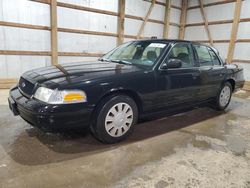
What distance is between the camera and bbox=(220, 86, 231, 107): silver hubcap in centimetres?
393

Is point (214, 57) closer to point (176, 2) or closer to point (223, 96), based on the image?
point (223, 96)

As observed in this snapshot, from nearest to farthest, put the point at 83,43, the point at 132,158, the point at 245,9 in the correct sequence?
the point at 132,158
the point at 83,43
the point at 245,9

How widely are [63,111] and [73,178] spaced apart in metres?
0.63

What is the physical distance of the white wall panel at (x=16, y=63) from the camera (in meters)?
5.35

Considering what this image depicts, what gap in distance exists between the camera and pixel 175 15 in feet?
29.5

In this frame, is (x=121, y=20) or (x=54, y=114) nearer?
(x=54, y=114)

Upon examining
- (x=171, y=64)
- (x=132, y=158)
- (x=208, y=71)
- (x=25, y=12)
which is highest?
(x=25, y=12)

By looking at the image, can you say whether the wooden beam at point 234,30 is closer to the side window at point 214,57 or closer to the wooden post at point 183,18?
the wooden post at point 183,18

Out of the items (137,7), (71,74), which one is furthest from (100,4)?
(71,74)

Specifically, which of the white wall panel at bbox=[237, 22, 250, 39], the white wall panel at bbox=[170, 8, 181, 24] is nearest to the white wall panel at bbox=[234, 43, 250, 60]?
the white wall panel at bbox=[237, 22, 250, 39]

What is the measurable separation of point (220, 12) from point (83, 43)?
544cm

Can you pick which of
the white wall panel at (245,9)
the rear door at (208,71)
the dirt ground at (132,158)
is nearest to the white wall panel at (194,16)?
the white wall panel at (245,9)

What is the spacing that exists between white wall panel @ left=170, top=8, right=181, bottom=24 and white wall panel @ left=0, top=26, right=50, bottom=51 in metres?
5.45

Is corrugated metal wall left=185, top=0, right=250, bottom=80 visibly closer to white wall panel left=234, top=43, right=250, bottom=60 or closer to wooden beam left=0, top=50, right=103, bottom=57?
white wall panel left=234, top=43, right=250, bottom=60
